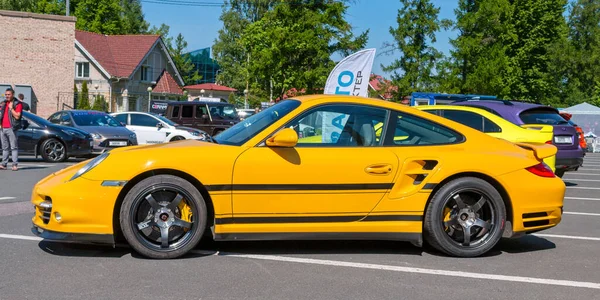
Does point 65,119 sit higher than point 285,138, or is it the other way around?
point 285,138

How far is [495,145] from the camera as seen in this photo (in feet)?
19.0

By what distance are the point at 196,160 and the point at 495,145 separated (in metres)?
2.71

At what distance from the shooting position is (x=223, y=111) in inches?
937

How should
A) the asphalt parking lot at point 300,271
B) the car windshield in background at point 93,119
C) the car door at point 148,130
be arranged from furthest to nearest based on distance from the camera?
1. the car door at point 148,130
2. the car windshield in background at point 93,119
3. the asphalt parking lot at point 300,271

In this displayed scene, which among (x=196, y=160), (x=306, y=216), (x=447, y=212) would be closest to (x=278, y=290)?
(x=306, y=216)

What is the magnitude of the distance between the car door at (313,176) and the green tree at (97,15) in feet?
197

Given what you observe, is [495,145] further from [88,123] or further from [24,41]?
[24,41]

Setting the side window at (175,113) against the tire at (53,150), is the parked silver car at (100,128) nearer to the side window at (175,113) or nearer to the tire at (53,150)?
the tire at (53,150)

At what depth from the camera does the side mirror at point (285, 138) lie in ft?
16.7

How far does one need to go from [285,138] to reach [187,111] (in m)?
19.1

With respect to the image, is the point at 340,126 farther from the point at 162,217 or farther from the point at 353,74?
the point at 353,74

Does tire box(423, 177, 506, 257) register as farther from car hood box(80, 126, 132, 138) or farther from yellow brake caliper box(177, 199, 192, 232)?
car hood box(80, 126, 132, 138)

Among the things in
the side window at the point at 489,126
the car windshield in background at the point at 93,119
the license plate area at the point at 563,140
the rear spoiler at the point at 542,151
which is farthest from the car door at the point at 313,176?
the car windshield in background at the point at 93,119

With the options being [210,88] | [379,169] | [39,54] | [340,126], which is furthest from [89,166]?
[210,88]
